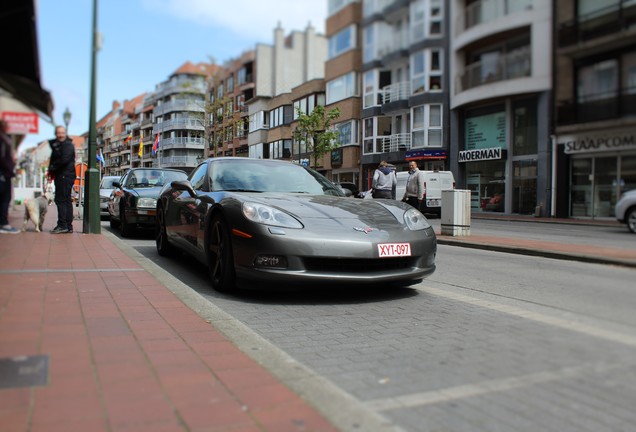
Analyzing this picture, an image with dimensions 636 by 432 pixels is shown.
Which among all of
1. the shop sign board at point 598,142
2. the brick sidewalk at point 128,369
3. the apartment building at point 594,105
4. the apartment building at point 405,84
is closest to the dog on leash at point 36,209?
the brick sidewalk at point 128,369

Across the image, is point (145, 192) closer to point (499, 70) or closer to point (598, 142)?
point (598, 142)

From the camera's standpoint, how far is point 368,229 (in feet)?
16.1

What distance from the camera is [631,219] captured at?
47.1ft

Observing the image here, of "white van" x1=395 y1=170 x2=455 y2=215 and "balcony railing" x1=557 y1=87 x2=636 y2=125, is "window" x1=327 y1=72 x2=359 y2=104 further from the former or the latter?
"white van" x1=395 y1=170 x2=455 y2=215

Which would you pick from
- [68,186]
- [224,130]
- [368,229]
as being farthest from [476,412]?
[224,130]

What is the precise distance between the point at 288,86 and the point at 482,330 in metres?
60.0

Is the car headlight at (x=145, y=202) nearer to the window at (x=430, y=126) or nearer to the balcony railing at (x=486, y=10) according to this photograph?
the balcony railing at (x=486, y=10)

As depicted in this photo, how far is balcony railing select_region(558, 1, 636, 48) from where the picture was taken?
20.2m

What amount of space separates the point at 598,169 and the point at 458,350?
22.3m

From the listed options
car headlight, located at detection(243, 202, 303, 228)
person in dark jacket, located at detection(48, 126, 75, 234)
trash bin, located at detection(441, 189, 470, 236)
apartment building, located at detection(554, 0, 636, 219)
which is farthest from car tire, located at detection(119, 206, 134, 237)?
apartment building, located at detection(554, 0, 636, 219)

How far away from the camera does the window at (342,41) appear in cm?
3900

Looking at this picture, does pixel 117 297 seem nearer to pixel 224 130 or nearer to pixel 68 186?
pixel 68 186

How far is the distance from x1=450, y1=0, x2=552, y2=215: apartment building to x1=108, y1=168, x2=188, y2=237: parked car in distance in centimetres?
1874

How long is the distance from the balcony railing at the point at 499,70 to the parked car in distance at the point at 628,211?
12.5 m
